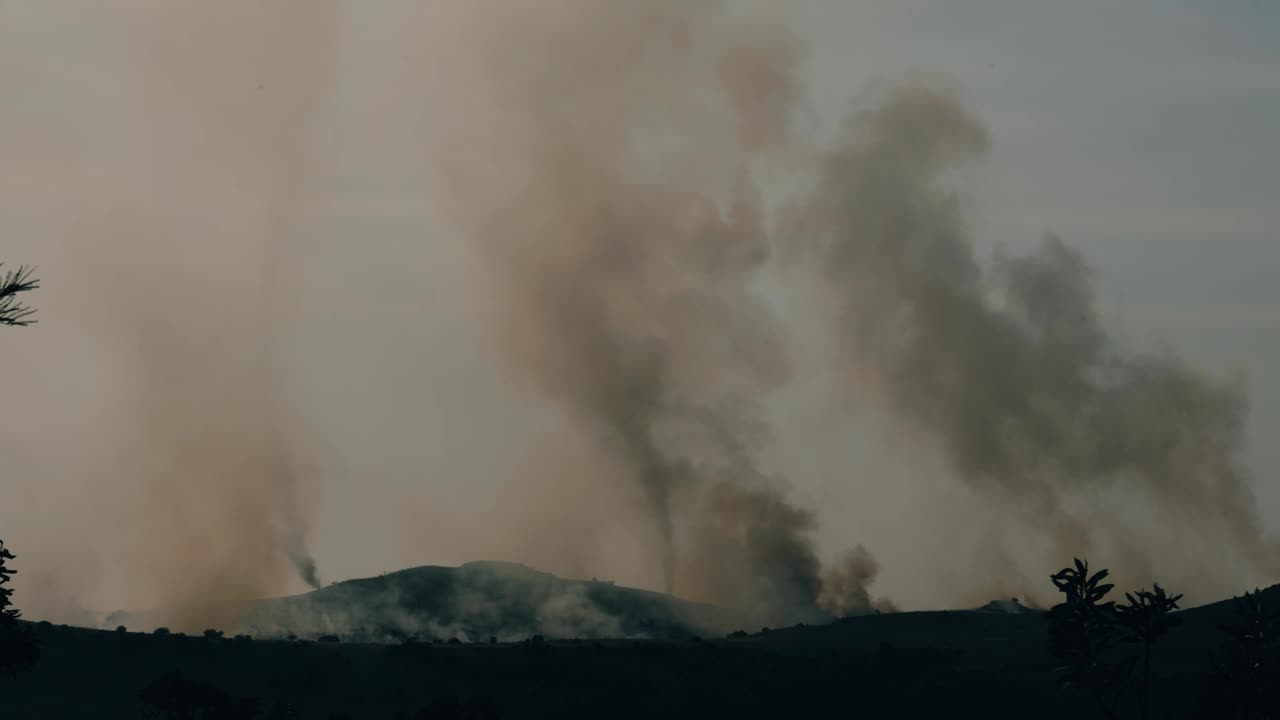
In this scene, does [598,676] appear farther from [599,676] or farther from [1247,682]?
[1247,682]

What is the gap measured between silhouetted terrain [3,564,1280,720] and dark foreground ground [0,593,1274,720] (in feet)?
0.55

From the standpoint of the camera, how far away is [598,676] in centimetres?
14475

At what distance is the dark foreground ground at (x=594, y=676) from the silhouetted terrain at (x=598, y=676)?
167 millimetres

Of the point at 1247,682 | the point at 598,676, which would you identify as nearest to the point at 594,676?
the point at 598,676

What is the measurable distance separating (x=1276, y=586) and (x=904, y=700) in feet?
141

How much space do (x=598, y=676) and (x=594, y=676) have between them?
1.08 feet

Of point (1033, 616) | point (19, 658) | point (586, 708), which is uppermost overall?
point (1033, 616)

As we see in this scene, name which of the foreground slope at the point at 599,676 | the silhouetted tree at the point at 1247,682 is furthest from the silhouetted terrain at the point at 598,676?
the silhouetted tree at the point at 1247,682

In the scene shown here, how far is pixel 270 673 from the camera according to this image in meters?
143

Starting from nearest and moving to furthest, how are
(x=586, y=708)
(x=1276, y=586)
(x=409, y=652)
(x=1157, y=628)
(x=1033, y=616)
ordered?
(x=1157, y=628)
(x=586, y=708)
(x=409, y=652)
(x=1276, y=586)
(x=1033, y=616)

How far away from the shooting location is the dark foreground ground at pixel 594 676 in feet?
443

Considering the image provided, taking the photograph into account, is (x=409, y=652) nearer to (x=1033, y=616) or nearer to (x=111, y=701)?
(x=111, y=701)

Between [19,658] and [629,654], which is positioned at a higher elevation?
[629,654]

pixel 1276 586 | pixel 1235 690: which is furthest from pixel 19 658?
pixel 1276 586
